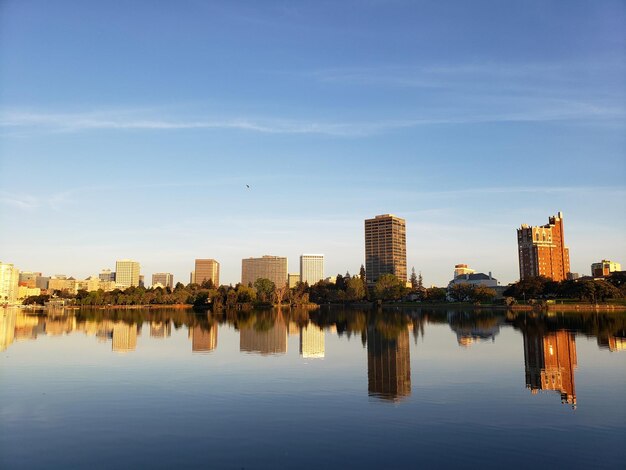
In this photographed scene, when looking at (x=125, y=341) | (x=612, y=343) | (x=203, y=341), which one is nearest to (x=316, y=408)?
(x=203, y=341)

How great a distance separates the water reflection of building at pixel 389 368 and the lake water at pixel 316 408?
0.56ft

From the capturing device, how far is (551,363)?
36844 millimetres

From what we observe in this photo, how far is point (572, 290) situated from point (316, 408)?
459 ft

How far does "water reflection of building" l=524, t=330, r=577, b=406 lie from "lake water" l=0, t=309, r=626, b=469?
151 mm

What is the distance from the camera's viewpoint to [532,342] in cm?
5050

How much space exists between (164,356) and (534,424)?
31.2 m

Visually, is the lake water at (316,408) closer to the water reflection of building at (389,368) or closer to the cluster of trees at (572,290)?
the water reflection of building at (389,368)

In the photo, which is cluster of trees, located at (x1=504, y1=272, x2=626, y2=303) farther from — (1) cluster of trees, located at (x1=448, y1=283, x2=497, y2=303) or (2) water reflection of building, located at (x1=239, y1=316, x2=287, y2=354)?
(2) water reflection of building, located at (x1=239, y1=316, x2=287, y2=354)

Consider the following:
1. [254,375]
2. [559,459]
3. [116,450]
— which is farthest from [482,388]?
[116,450]

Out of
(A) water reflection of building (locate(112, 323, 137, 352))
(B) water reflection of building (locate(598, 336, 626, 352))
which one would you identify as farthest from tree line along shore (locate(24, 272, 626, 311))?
(A) water reflection of building (locate(112, 323, 137, 352))

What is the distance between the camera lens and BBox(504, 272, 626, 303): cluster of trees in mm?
129750

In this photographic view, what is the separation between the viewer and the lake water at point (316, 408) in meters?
16.9

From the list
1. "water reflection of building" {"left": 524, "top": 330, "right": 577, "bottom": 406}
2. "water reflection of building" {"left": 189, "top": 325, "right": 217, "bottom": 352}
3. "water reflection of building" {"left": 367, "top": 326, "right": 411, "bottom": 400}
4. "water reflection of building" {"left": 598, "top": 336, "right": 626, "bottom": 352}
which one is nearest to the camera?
"water reflection of building" {"left": 367, "top": 326, "right": 411, "bottom": 400}

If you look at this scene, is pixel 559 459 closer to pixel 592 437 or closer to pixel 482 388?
pixel 592 437
